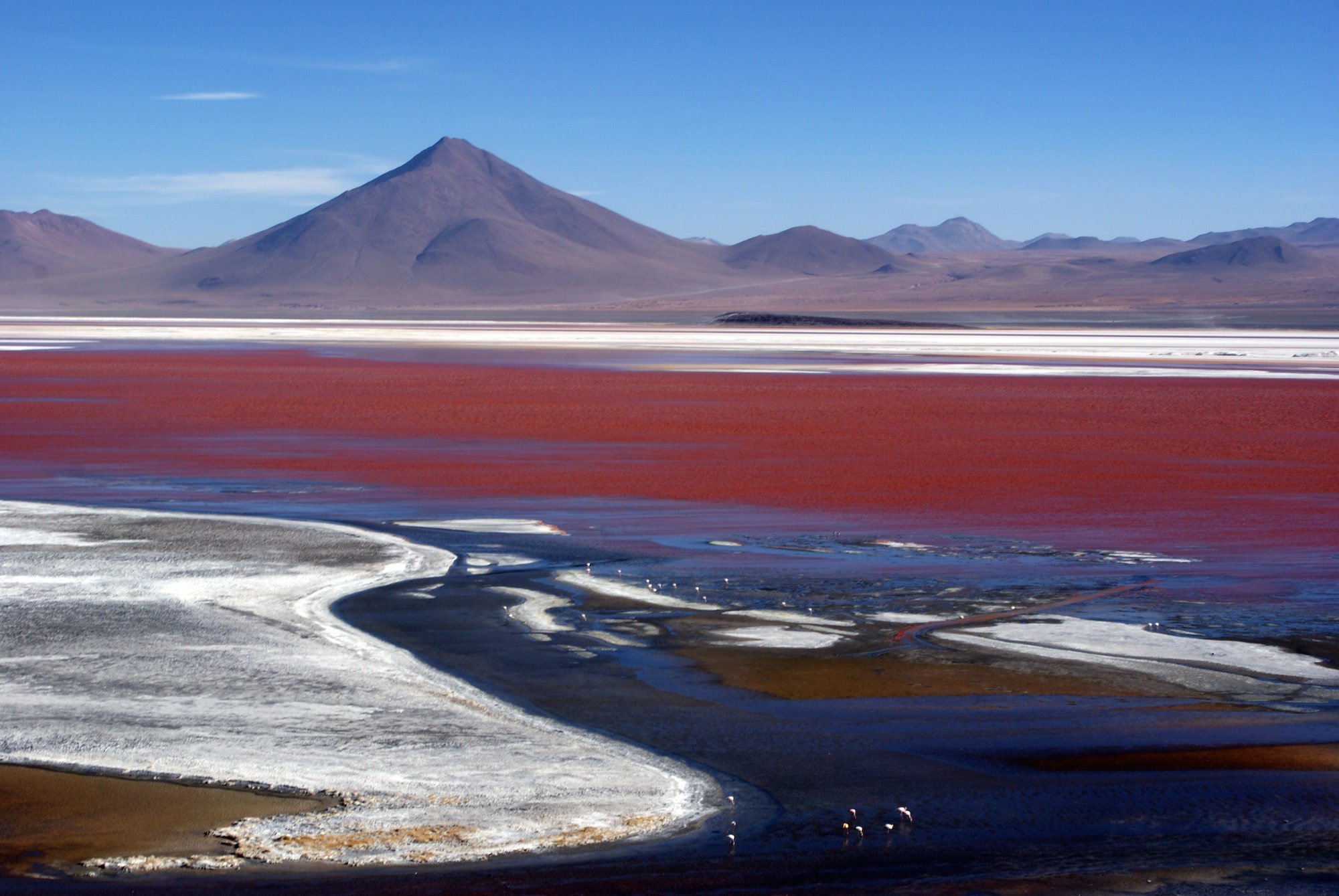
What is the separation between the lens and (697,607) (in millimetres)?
10273

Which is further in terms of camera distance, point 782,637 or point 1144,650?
point 782,637

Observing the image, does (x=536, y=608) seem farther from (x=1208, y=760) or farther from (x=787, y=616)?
(x=1208, y=760)

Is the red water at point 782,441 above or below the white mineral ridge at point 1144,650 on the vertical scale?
above

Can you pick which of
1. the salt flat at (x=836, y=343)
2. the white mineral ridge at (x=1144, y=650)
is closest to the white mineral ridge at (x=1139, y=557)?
the white mineral ridge at (x=1144, y=650)

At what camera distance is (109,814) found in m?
6.11

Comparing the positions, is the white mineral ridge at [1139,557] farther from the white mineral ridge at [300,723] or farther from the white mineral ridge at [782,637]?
the white mineral ridge at [300,723]

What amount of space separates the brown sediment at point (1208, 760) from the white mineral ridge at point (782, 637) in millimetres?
2345

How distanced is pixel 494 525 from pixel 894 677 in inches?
246

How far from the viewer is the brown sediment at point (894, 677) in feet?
26.9

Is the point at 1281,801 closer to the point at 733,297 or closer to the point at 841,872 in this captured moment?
the point at 841,872

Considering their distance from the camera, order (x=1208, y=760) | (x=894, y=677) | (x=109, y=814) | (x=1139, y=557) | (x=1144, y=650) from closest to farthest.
A: (x=109, y=814) < (x=1208, y=760) < (x=894, y=677) < (x=1144, y=650) < (x=1139, y=557)

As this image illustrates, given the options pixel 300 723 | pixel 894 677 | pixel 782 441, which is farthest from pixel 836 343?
pixel 300 723

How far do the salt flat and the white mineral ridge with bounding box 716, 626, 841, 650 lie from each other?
31.4m

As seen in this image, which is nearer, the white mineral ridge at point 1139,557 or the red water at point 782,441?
the white mineral ridge at point 1139,557
